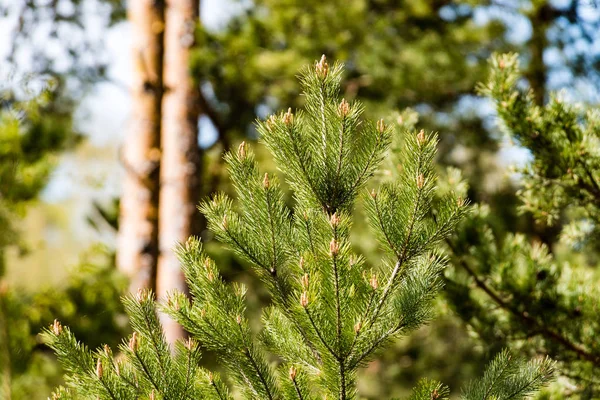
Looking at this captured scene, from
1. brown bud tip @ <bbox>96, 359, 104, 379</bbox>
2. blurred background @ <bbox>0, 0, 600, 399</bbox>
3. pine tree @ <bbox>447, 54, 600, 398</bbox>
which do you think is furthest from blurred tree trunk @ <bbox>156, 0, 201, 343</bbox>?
brown bud tip @ <bbox>96, 359, 104, 379</bbox>

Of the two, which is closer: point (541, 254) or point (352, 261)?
point (352, 261)

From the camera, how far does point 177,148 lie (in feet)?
12.3

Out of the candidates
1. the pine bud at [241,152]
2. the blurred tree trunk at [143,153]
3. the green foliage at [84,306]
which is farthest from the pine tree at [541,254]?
the green foliage at [84,306]

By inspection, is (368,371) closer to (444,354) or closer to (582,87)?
(444,354)

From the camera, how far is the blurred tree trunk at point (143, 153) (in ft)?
12.6

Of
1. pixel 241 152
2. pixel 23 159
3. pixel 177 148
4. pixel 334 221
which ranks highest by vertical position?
pixel 23 159

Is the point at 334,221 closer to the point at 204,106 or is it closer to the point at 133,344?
the point at 133,344

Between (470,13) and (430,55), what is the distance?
1.02 metres

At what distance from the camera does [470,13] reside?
5.83 m

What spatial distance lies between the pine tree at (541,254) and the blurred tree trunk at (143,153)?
88.6 inches

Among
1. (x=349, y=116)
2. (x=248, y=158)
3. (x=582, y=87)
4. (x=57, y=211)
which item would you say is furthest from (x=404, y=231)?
(x=57, y=211)

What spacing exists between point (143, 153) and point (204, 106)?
2.02ft

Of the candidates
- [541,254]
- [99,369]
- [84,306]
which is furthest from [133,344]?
[84,306]

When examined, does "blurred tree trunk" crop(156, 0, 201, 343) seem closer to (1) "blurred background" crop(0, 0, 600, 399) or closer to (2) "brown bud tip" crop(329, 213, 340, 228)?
(1) "blurred background" crop(0, 0, 600, 399)
